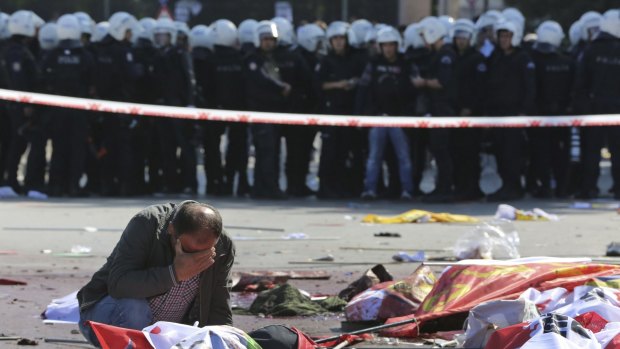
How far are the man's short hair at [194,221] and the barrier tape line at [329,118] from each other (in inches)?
366

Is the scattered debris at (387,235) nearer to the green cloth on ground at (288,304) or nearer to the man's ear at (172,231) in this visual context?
the green cloth on ground at (288,304)

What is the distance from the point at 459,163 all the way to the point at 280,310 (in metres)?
8.91

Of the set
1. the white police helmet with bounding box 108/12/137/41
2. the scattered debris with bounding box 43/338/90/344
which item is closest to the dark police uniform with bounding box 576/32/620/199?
the white police helmet with bounding box 108/12/137/41

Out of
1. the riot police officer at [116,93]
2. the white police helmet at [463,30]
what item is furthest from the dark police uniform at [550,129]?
the riot police officer at [116,93]

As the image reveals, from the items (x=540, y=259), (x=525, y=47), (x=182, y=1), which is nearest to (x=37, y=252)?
(x=540, y=259)

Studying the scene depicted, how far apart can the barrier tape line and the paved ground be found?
976mm

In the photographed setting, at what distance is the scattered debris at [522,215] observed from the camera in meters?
13.9

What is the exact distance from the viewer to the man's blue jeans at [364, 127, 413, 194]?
17.0m

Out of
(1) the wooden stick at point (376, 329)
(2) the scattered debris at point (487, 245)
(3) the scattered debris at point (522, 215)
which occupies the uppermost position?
(1) the wooden stick at point (376, 329)

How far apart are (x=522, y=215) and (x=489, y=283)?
21.9ft

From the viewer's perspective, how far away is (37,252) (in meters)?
11.6

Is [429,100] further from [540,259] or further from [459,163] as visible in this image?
[540,259]

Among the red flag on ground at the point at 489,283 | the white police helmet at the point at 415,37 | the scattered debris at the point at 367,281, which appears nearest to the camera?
the red flag on ground at the point at 489,283

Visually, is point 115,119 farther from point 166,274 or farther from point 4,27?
point 166,274
